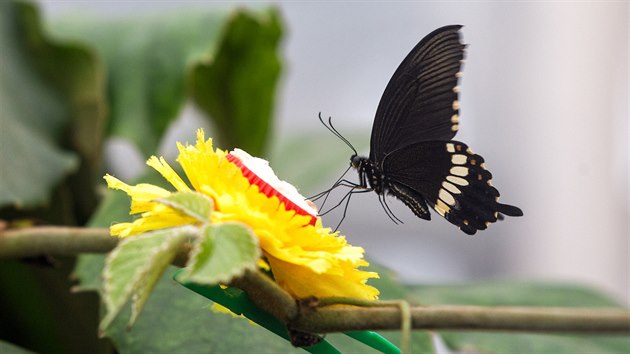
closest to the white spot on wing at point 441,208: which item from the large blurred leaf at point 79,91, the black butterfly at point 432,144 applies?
the black butterfly at point 432,144

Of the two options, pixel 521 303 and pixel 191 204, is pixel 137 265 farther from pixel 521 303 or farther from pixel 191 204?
pixel 521 303

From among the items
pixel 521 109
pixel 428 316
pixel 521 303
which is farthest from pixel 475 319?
pixel 521 109

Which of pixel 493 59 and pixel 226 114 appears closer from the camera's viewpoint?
pixel 226 114

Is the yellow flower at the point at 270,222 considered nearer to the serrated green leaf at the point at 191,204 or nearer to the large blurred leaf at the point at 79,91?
the serrated green leaf at the point at 191,204

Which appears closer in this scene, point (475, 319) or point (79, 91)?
point (475, 319)

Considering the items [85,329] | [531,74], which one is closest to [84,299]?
[85,329]

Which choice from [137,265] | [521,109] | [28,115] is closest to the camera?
[137,265]

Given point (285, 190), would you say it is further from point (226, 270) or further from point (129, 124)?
point (129, 124)

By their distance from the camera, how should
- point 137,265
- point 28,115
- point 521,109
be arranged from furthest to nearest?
point 521,109 < point 28,115 < point 137,265
